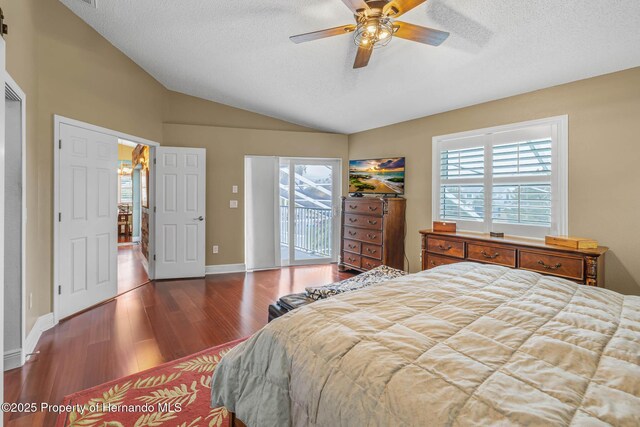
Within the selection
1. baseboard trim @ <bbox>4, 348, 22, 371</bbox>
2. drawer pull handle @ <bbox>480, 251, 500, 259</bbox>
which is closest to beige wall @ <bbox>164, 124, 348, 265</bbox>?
baseboard trim @ <bbox>4, 348, 22, 371</bbox>

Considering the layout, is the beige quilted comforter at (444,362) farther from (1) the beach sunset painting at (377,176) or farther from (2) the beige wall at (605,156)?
(1) the beach sunset painting at (377,176)

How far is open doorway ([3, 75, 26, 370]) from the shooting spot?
7.31ft

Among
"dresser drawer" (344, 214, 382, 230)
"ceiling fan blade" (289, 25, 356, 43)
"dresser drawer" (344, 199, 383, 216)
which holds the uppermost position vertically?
"ceiling fan blade" (289, 25, 356, 43)

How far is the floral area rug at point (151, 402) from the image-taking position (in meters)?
1.72

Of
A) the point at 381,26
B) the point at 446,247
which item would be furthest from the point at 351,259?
the point at 381,26

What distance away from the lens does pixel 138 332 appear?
286 cm

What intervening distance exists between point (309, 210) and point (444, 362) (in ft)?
16.0

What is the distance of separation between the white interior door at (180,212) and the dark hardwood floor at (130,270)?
0.35 meters

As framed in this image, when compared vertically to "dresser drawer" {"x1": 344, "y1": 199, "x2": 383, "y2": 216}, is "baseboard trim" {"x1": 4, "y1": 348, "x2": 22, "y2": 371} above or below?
below

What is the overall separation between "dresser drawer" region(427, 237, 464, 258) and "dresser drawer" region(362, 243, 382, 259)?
0.90 metres

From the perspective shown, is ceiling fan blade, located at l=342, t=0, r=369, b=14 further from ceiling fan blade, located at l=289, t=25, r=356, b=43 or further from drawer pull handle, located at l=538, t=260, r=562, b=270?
drawer pull handle, located at l=538, t=260, r=562, b=270

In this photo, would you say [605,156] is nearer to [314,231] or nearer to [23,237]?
[314,231]

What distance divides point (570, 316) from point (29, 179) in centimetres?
381

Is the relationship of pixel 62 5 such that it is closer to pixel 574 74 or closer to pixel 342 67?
pixel 342 67
